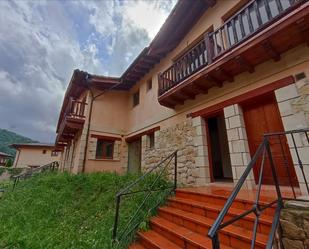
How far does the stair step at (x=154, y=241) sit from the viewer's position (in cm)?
297

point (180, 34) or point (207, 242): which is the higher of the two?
point (180, 34)

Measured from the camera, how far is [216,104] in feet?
17.9

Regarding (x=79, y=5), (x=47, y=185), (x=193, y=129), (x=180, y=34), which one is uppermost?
(x=79, y=5)

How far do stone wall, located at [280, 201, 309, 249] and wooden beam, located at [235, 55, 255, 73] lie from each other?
3.32 metres

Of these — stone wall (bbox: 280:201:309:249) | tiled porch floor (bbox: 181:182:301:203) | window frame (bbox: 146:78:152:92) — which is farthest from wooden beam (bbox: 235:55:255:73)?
window frame (bbox: 146:78:152:92)

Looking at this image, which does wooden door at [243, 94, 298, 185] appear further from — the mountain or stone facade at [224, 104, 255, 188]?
the mountain

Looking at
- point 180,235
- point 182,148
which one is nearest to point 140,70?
point 182,148

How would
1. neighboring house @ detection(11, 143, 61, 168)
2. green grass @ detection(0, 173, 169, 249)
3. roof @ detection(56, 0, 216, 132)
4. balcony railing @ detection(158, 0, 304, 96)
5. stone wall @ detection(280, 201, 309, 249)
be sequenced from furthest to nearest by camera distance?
neighboring house @ detection(11, 143, 61, 168), roof @ detection(56, 0, 216, 132), balcony railing @ detection(158, 0, 304, 96), green grass @ detection(0, 173, 169, 249), stone wall @ detection(280, 201, 309, 249)

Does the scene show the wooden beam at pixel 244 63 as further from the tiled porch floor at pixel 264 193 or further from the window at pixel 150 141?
the window at pixel 150 141

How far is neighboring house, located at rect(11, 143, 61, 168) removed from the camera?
95.2ft

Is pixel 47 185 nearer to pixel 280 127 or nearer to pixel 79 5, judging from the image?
pixel 280 127

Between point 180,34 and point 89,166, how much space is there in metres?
7.87

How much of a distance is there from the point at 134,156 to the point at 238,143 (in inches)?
265

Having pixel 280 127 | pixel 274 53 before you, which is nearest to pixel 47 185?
pixel 280 127
